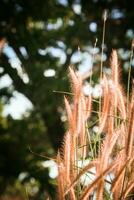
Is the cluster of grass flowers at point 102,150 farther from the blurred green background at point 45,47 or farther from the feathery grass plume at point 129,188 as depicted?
the blurred green background at point 45,47

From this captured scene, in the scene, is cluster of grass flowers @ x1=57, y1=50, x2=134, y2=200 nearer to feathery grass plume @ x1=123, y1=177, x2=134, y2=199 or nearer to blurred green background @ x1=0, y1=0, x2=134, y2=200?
feathery grass plume @ x1=123, y1=177, x2=134, y2=199

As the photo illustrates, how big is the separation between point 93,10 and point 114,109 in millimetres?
6052

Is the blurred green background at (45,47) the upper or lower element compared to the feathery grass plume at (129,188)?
upper

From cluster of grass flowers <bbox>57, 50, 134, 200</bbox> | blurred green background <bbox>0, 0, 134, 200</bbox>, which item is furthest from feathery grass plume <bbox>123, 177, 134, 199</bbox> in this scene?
blurred green background <bbox>0, 0, 134, 200</bbox>

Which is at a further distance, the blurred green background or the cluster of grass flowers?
the blurred green background

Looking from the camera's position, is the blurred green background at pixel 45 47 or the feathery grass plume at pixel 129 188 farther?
the blurred green background at pixel 45 47

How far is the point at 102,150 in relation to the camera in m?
1.83

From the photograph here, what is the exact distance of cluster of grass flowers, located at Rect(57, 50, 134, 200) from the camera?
1.81 meters

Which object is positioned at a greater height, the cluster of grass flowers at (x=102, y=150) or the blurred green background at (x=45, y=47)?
the blurred green background at (x=45, y=47)

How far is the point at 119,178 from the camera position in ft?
→ 6.08

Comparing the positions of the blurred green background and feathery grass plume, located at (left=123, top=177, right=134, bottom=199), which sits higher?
the blurred green background

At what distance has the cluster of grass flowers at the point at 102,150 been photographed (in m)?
1.81

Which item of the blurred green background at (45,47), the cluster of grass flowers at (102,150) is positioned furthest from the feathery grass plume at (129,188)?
the blurred green background at (45,47)

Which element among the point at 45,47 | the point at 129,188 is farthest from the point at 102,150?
the point at 45,47
